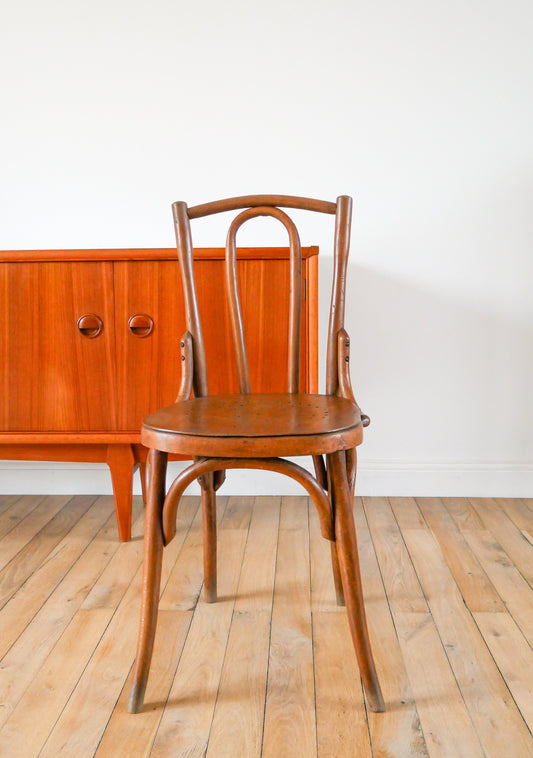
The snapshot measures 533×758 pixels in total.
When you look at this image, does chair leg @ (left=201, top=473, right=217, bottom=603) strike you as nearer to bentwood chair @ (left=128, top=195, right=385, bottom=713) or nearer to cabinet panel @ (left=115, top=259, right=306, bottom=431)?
bentwood chair @ (left=128, top=195, right=385, bottom=713)

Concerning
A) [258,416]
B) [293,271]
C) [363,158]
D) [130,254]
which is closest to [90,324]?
[130,254]

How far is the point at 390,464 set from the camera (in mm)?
2158

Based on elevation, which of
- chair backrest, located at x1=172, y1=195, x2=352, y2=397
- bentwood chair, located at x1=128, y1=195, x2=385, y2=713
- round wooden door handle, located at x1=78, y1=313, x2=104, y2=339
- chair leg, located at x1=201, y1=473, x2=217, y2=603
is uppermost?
chair backrest, located at x1=172, y1=195, x2=352, y2=397

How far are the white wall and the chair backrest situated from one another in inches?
28.7

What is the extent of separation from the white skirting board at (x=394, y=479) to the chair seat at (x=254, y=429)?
1003mm

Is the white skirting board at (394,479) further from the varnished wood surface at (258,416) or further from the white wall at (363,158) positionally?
the varnished wood surface at (258,416)

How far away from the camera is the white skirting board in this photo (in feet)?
7.00

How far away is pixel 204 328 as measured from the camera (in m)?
1.75

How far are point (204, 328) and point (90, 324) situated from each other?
304mm

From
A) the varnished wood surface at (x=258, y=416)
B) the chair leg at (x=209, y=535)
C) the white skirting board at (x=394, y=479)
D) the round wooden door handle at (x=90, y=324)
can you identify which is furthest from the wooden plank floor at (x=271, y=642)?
the round wooden door handle at (x=90, y=324)

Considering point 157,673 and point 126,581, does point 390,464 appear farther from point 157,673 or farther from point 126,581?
point 157,673

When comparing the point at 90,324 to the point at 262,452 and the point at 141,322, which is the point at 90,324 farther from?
the point at 262,452

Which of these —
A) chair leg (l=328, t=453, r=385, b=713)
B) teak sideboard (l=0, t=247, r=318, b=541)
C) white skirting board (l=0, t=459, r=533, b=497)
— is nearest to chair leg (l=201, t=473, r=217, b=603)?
chair leg (l=328, t=453, r=385, b=713)

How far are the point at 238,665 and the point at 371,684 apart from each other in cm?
25
